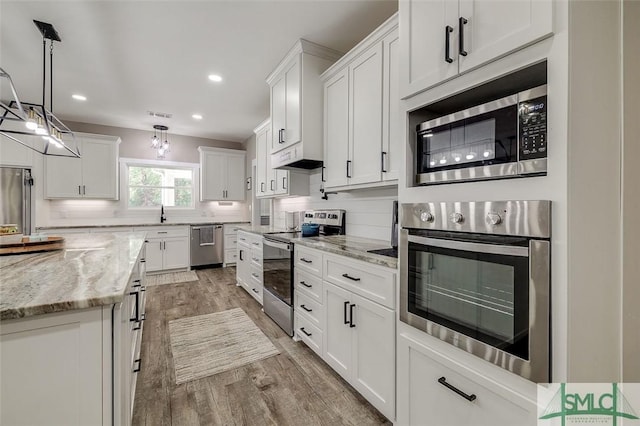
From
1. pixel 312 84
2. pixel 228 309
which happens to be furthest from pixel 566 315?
pixel 228 309

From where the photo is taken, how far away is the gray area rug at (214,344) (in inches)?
83.4

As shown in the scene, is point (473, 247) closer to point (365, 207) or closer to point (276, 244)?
point (365, 207)

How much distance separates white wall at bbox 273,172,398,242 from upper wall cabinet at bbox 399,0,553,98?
1116mm

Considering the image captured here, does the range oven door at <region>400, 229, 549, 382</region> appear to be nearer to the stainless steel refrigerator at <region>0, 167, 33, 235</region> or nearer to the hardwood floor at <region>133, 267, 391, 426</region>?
the hardwood floor at <region>133, 267, 391, 426</region>

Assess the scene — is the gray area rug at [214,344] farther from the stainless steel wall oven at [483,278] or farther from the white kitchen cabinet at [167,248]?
the white kitchen cabinet at [167,248]

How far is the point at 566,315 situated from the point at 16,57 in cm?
479

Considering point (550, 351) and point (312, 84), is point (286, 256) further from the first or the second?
point (550, 351)

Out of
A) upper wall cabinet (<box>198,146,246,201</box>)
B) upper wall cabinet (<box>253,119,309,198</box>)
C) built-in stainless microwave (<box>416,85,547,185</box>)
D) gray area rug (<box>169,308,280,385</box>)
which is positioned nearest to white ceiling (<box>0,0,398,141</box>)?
upper wall cabinet (<box>253,119,309,198</box>)

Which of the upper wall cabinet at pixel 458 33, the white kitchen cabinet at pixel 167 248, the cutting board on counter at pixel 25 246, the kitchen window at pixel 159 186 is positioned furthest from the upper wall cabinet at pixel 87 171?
the upper wall cabinet at pixel 458 33

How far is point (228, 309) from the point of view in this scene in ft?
10.9

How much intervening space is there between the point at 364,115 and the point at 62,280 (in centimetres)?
205

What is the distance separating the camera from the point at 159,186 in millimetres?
5668

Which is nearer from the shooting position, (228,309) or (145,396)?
(145,396)

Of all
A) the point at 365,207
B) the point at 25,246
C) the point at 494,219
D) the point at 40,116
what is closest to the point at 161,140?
the point at 40,116
